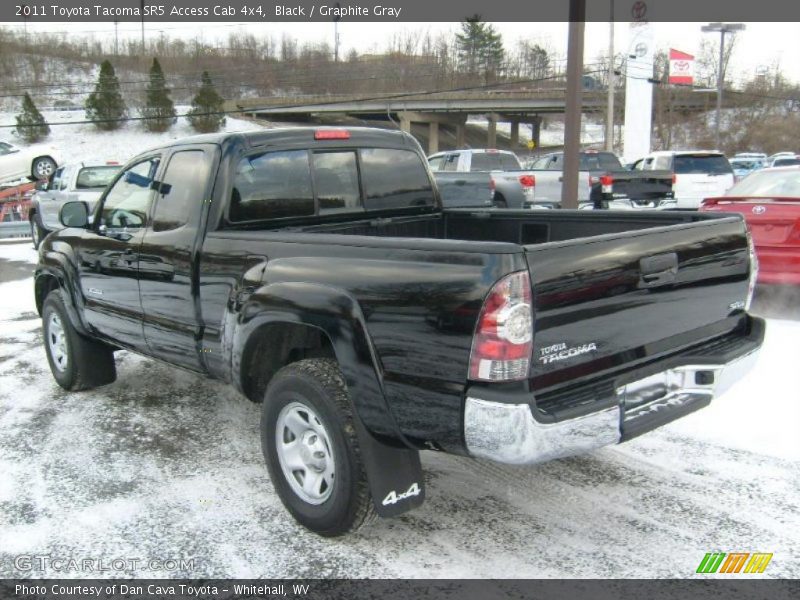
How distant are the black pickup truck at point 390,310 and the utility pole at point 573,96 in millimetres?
5296

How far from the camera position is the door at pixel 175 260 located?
408cm

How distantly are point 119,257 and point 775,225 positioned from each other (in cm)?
622

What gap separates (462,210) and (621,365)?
2.29m

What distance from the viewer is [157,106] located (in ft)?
203

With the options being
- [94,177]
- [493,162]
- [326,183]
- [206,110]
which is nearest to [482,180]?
[493,162]

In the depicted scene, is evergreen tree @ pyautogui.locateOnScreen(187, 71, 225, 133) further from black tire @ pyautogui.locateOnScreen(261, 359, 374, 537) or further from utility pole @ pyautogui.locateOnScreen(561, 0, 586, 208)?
black tire @ pyautogui.locateOnScreen(261, 359, 374, 537)

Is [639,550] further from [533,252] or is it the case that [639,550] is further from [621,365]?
[533,252]

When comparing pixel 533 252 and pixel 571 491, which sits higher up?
pixel 533 252

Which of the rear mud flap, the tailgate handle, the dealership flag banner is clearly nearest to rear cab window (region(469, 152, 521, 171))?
the tailgate handle

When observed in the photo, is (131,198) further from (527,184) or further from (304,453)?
(527,184)

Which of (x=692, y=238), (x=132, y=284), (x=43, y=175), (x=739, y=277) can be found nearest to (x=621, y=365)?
(x=692, y=238)

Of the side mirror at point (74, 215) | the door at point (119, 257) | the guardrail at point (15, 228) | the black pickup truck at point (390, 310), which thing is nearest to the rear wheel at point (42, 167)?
the guardrail at point (15, 228)

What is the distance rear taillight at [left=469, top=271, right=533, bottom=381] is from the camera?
103 inches

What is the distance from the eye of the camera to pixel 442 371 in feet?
9.09
